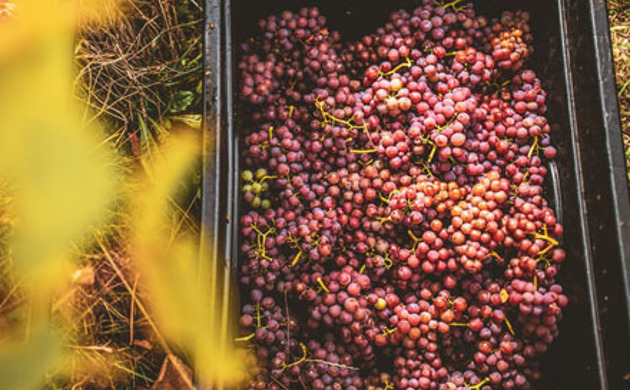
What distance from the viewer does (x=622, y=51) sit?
1752mm

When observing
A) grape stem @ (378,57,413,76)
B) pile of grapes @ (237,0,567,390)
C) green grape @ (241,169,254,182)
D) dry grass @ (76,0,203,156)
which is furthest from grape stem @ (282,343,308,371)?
dry grass @ (76,0,203,156)

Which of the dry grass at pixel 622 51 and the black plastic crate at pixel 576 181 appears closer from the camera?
the black plastic crate at pixel 576 181

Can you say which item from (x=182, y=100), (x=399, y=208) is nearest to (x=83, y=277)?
(x=182, y=100)

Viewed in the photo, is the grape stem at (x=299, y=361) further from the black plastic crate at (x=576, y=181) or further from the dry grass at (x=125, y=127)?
the dry grass at (x=125, y=127)

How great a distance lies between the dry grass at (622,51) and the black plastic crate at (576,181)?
63 centimetres

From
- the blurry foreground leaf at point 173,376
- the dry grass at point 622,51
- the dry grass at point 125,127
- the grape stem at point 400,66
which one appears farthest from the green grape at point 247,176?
the dry grass at point 622,51

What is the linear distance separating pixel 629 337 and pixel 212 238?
0.94m

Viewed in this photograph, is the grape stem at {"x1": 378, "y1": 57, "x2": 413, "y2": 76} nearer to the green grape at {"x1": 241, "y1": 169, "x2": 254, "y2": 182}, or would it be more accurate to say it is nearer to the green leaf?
the green grape at {"x1": 241, "y1": 169, "x2": 254, "y2": 182}

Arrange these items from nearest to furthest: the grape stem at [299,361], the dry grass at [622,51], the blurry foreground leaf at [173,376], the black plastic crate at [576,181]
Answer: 1. the black plastic crate at [576,181]
2. the grape stem at [299,361]
3. the blurry foreground leaf at [173,376]
4. the dry grass at [622,51]

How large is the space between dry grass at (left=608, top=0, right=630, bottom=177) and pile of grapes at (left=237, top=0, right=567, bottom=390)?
2.15 ft

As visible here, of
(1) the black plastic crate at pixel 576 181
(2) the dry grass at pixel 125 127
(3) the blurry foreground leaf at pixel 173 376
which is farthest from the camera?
(2) the dry grass at pixel 125 127

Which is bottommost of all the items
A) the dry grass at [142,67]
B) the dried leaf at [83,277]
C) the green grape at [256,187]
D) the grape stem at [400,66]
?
the dried leaf at [83,277]

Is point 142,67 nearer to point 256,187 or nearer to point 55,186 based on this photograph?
point 55,186

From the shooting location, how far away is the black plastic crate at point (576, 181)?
3.55 ft
